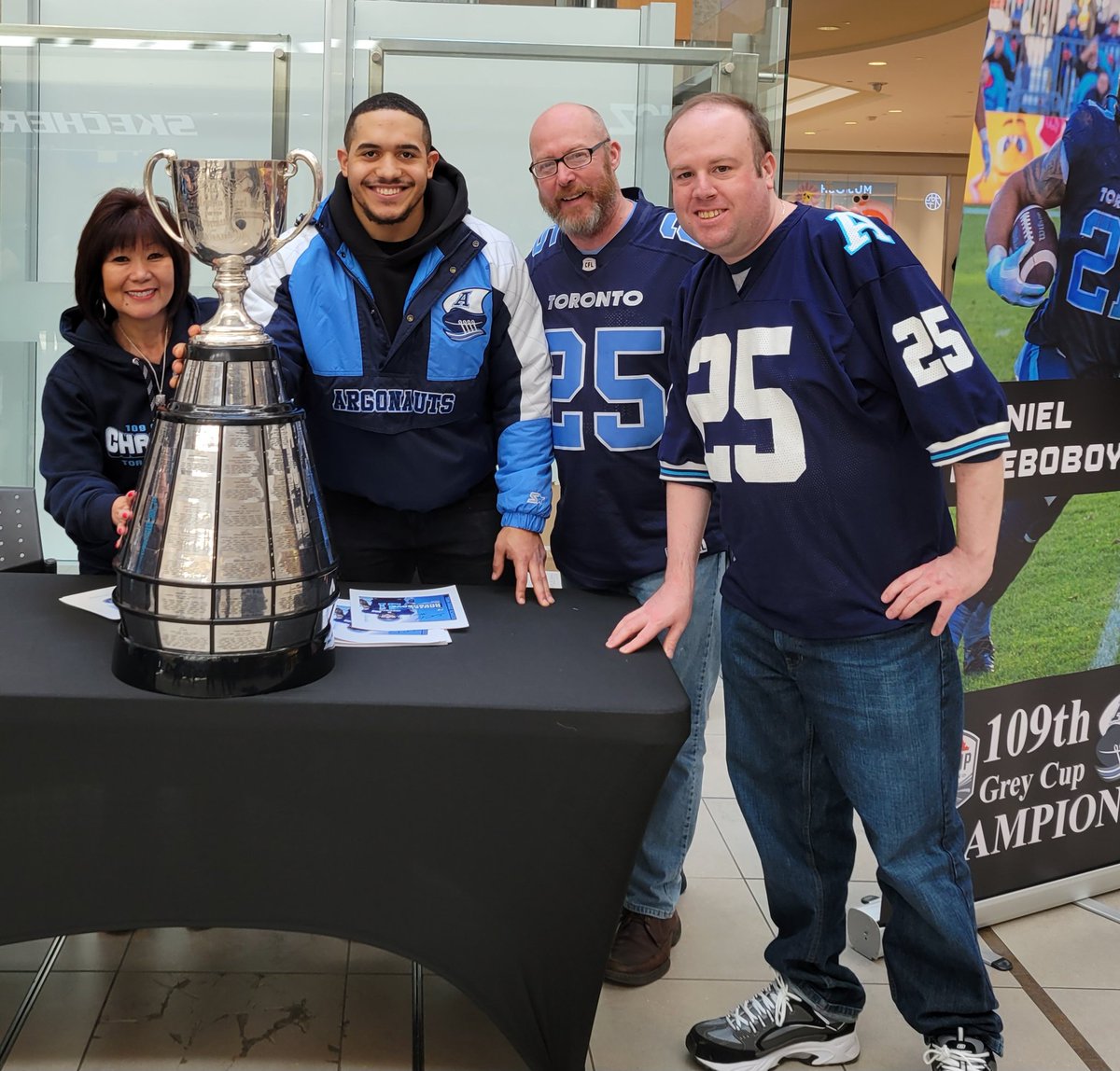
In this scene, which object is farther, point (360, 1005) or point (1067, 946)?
point (1067, 946)

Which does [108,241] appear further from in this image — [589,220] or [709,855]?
[709,855]

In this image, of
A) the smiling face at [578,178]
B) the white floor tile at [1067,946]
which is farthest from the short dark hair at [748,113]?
the white floor tile at [1067,946]

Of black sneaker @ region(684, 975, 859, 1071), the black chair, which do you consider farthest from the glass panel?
black sneaker @ region(684, 975, 859, 1071)

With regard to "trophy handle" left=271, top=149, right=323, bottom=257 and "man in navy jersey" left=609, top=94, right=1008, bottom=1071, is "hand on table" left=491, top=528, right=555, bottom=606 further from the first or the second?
"trophy handle" left=271, top=149, right=323, bottom=257

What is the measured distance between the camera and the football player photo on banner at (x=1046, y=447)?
6.86 ft

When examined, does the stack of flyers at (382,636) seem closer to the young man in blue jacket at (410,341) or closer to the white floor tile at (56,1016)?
the young man in blue jacket at (410,341)

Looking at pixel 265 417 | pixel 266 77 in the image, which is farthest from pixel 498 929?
pixel 266 77

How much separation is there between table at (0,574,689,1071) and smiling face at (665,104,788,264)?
1.97ft

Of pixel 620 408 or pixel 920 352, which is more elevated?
pixel 920 352

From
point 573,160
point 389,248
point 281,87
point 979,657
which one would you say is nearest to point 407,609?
point 389,248

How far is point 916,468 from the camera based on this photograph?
1634mm

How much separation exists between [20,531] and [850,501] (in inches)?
79.0

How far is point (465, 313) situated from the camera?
6.57 ft

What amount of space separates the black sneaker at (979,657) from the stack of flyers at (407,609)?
103 cm
